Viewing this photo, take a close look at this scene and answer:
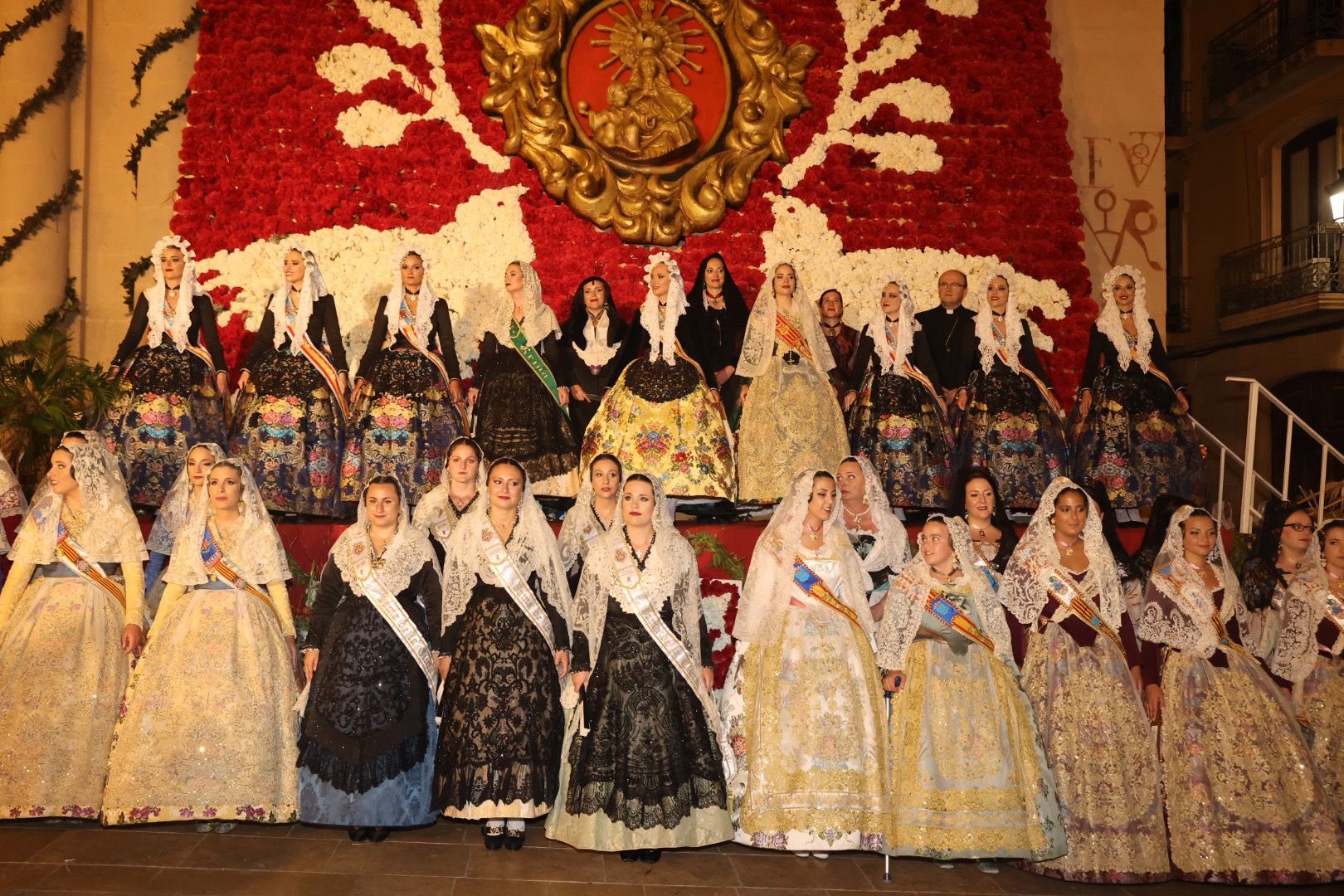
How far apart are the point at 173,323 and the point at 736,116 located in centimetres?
438

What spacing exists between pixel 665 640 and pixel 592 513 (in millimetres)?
772

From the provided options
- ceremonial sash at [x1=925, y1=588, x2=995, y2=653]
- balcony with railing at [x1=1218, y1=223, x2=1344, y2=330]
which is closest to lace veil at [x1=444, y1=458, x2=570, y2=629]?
ceremonial sash at [x1=925, y1=588, x2=995, y2=653]

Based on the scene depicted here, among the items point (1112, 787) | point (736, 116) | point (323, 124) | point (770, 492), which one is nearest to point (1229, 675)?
point (1112, 787)

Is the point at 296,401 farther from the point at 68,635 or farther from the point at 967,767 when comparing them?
the point at 967,767

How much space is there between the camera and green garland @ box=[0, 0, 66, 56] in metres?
8.12

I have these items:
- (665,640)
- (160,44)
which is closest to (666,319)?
(665,640)

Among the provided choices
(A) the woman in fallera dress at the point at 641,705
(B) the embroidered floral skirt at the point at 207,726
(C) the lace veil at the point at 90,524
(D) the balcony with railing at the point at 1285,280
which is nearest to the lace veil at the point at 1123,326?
(A) the woman in fallera dress at the point at 641,705

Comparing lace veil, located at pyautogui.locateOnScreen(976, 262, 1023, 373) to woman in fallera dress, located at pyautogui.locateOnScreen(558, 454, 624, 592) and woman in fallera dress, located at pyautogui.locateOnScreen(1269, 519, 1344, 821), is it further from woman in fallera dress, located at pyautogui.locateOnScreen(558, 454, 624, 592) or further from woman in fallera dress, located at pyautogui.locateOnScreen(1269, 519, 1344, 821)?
woman in fallera dress, located at pyautogui.locateOnScreen(558, 454, 624, 592)

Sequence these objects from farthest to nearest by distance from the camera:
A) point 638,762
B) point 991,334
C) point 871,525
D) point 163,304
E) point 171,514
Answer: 1. point 991,334
2. point 163,304
3. point 871,525
4. point 171,514
5. point 638,762

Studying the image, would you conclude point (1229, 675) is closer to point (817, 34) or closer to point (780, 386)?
point (780, 386)

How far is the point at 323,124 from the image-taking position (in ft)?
27.1

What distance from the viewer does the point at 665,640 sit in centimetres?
480

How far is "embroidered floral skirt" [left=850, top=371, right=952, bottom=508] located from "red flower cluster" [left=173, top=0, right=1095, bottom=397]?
83.8 inches
